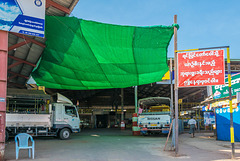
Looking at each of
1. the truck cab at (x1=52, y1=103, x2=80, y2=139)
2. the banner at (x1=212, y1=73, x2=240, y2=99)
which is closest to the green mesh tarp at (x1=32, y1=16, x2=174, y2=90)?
the truck cab at (x1=52, y1=103, x2=80, y2=139)

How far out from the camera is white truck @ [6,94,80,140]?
54.3ft

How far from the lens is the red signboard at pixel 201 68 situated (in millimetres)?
9625

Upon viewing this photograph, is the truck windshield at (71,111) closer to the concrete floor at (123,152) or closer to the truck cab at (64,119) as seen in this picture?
the truck cab at (64,119)

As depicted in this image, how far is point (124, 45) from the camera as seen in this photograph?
10.9 m

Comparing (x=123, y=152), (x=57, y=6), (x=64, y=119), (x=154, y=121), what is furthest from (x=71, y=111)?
(x=57, y=6)

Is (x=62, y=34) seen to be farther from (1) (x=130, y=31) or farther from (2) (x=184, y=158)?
(2) (x=184, y=158)

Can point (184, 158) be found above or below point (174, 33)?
below

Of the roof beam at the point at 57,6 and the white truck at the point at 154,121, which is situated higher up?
the roof beam at the point at 57,6

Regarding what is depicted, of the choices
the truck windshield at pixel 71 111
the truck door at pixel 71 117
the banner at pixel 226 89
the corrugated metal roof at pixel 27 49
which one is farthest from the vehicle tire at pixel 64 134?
the banner at pixel 226 89

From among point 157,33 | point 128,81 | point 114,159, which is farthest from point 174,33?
point 114,159

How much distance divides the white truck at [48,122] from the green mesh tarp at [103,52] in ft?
14.0

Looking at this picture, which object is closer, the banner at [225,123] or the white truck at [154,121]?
the banner at [225,123]

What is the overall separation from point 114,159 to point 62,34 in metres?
5.76

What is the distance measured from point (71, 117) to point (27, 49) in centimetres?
659
